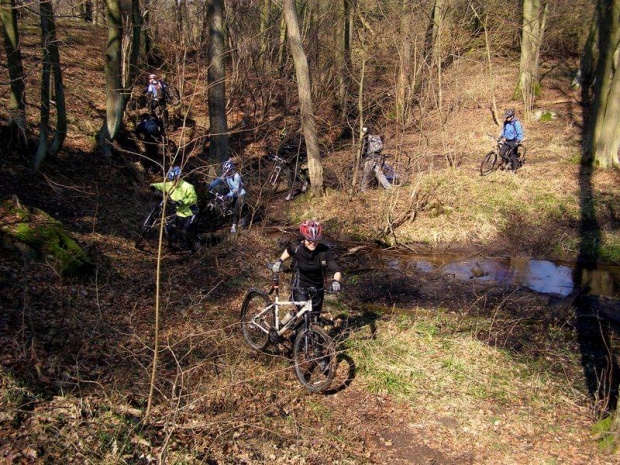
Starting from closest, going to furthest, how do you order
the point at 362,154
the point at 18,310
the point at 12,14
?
the point at 18,310, the point at 12,14, the point at 362,154

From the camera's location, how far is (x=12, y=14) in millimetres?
10555

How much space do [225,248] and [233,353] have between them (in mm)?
4033

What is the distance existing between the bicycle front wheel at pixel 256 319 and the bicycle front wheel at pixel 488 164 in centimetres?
1109

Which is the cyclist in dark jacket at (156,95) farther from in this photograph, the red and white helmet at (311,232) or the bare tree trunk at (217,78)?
the red and white helmet at (311,232)

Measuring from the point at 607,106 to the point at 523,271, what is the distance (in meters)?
7.96

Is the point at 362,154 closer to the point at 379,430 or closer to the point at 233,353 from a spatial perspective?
the point at 233,353

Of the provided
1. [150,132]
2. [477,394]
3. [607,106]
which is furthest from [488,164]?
[477,394]

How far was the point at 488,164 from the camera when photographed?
16.7 meters

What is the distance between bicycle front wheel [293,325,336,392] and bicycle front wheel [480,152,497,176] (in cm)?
1166

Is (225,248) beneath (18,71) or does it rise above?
beneath

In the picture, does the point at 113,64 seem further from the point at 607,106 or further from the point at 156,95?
the point at 607,106

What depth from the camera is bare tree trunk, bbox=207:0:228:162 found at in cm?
1388

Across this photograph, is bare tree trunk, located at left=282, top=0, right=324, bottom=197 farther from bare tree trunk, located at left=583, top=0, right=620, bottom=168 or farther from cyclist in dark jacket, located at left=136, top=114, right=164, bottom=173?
bare tree trunk, located at left=583, top=0, right=620, bottom=168

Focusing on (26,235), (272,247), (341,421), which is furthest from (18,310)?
(272,247)
